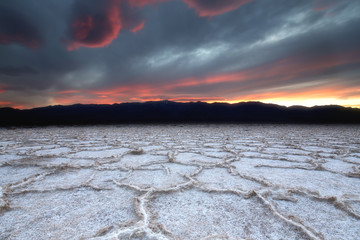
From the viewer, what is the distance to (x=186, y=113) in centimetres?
1769

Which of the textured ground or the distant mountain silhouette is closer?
the textured ground

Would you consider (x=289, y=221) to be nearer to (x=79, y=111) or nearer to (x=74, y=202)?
(x=74, y=202)

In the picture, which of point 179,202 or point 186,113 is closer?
point 179,202

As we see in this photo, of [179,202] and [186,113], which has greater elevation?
[186,113]

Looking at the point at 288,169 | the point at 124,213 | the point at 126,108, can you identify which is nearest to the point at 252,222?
the point at 124,213

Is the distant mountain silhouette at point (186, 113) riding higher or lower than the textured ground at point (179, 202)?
higher

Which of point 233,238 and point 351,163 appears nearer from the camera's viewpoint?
point 233,238

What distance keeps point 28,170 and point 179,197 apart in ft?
5.27

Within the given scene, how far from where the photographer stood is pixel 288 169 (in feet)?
6.21

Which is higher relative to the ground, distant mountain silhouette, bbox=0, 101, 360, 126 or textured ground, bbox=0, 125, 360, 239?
distant mountain silhouette, bbox=0, 101, 360, 126

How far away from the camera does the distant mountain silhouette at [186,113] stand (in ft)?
46.1

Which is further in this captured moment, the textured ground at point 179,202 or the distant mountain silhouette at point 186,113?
the distant mountain silhouette at point 186,113

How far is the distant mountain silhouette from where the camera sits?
46.1ft

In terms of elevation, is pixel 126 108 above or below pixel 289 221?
above
